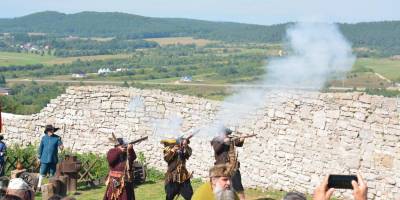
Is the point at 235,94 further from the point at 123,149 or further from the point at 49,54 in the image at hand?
the point at 49,54

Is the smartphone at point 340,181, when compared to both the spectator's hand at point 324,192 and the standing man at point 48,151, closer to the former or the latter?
the spectator's hand at point 324,192

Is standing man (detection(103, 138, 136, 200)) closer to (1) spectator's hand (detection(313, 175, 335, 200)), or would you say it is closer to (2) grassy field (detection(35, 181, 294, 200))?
(2) grassy field (detection(35, 181, 294, 200))

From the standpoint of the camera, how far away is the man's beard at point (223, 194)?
6.77 m

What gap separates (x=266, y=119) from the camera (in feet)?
49.8

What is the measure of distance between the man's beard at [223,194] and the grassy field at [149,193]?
6418mm

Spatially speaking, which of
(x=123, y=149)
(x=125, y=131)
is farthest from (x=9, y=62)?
(x=123, y=149)

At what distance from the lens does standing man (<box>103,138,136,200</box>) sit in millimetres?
10578

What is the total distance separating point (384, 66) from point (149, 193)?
29.2 m

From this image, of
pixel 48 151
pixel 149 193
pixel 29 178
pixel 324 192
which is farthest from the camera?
pixel 149 193

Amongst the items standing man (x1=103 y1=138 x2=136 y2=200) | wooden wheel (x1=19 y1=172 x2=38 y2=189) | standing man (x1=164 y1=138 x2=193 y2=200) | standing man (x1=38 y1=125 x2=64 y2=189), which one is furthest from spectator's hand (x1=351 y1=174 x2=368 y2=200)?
standing man (x1=38 y1=125 x2=64 y2=189)

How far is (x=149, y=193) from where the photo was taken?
14.3m

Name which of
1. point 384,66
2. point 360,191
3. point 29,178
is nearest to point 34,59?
point 384,66

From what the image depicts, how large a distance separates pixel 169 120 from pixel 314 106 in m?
4.05

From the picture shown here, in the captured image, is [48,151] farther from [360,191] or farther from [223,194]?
[360,191]
